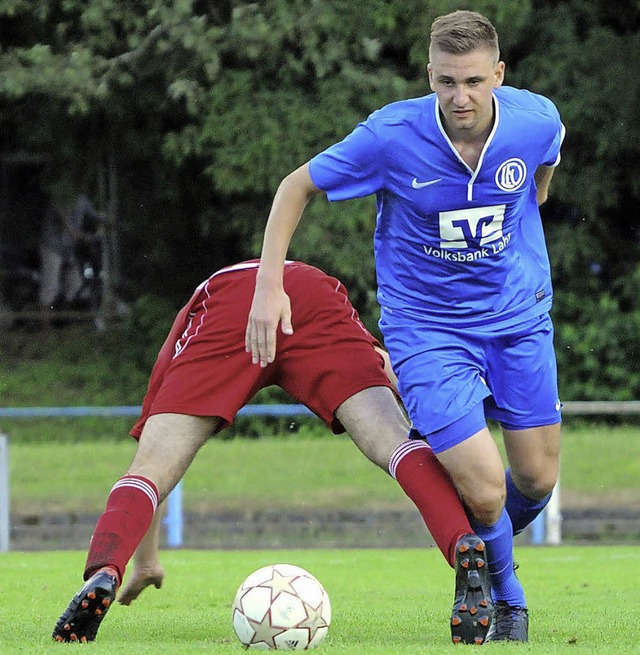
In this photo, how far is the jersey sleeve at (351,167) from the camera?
16.2ft

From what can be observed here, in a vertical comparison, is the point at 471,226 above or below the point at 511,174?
below

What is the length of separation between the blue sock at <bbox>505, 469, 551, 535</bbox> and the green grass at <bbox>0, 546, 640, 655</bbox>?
0.45 metres

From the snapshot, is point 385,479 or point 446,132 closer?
point 446,132

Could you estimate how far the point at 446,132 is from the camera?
4992 mm

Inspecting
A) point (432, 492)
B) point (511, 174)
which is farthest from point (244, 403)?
point (511, 174)

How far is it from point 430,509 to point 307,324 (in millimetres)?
902

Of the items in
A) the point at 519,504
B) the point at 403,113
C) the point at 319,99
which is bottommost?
the point at 519,504

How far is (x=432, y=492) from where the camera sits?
507 centimetres

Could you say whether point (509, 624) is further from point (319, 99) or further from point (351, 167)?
point (319, 99)

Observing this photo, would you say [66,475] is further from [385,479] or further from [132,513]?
[132,513]

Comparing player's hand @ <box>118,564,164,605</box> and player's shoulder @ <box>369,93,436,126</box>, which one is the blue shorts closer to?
player's shoulder @ <box>369,93,436,126</box>

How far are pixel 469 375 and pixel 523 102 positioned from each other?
102 centimetres

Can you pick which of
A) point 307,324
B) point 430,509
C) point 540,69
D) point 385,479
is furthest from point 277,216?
point 540,69

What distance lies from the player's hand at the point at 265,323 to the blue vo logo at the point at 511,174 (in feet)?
2.83
